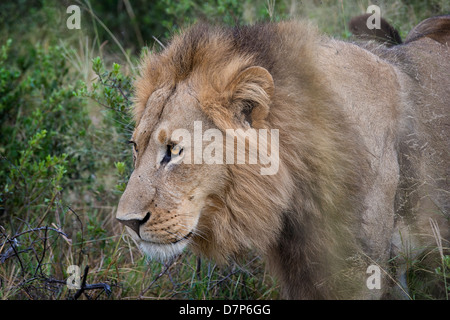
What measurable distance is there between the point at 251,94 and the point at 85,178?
327cm

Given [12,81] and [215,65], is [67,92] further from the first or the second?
[215,65]

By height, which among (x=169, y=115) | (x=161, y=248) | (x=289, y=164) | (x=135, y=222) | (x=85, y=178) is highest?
(x=169, y=115)

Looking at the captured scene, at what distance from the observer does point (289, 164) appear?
3236 millimetres

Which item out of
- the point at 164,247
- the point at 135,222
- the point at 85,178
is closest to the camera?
the point at 135,222

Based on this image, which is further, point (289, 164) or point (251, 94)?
point (289, 164)

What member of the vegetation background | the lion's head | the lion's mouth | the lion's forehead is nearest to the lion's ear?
the lion's head

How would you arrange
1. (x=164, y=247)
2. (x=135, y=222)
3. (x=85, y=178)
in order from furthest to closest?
(x=85, y=178), (x=164, y=247), (x=135, y=222)

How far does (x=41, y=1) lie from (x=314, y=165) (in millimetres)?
7252

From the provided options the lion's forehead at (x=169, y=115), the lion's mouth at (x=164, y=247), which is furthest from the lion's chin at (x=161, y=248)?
the lion's forehead at (x=169, y=115)

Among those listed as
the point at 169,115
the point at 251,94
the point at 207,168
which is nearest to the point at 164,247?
the point at 207,168

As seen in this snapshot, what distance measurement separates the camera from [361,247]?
133 inches

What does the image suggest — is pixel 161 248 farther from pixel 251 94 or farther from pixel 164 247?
pixel 251 94

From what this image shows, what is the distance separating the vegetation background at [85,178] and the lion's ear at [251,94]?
132 centimetres

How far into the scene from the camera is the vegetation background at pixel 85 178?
4.27 metres
